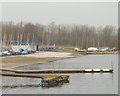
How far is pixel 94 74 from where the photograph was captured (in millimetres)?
75000

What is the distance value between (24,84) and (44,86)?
4735 millimetres

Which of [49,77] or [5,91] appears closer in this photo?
[5,91]

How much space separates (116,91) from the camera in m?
52.7

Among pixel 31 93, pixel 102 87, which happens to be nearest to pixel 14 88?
pixel 31 93

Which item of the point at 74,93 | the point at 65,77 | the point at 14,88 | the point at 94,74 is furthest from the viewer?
the point at 94,74

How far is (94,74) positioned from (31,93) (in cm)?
2788

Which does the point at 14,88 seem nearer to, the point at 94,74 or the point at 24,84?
the point at 24,84

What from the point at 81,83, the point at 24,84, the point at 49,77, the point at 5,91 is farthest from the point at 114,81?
the point at 5,91

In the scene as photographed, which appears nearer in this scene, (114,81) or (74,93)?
(74,93)

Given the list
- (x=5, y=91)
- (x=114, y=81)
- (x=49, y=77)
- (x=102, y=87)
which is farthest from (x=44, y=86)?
(x=114, y=81)

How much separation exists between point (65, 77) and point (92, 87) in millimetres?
9611

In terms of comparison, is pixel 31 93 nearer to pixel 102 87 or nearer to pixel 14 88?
pixel 14 88

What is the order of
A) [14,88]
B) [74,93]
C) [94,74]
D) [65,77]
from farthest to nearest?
[94,74], [65,77], [14,88], [74,93]

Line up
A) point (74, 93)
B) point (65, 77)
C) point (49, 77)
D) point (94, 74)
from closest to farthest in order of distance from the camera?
point (74, 93), point (49, 77), point (65, 77), point (94, 74)
